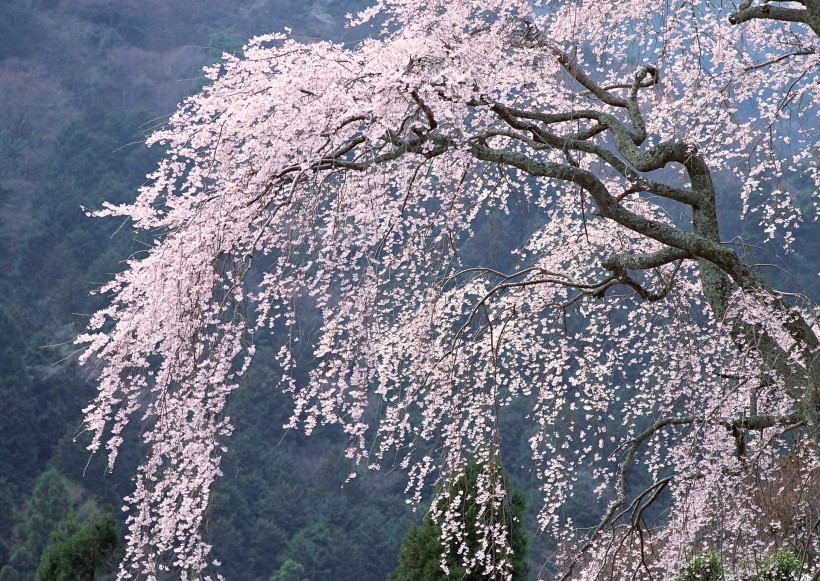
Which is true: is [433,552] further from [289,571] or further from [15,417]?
[15,417]

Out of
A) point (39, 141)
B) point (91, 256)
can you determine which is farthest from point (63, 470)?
point (39, 141)

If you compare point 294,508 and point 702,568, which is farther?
point 294,508

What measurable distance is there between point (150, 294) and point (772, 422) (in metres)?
2.58

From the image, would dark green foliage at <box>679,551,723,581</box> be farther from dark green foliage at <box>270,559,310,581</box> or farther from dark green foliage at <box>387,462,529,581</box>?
dark green foliage at <box>270,559,310,581</box>

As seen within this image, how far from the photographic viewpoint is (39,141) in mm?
24266

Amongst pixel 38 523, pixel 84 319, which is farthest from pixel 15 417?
pixel 38 523

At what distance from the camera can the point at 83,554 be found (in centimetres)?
813

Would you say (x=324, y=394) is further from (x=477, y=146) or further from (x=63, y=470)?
(x=63, y=470)

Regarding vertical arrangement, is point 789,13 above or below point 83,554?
above

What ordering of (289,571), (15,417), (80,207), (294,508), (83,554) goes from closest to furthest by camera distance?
1. (83,554)
2. (289,571)
3. (15,417)
4. (294,508)
5. (80,207)

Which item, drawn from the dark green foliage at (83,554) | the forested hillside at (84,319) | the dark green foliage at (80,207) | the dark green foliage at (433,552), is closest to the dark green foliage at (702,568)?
the dark green foliage at (433,552)

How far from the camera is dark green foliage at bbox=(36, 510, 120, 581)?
8.09m

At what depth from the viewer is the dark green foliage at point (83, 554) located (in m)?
8.09

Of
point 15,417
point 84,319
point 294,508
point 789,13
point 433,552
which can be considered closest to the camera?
point 789,13
